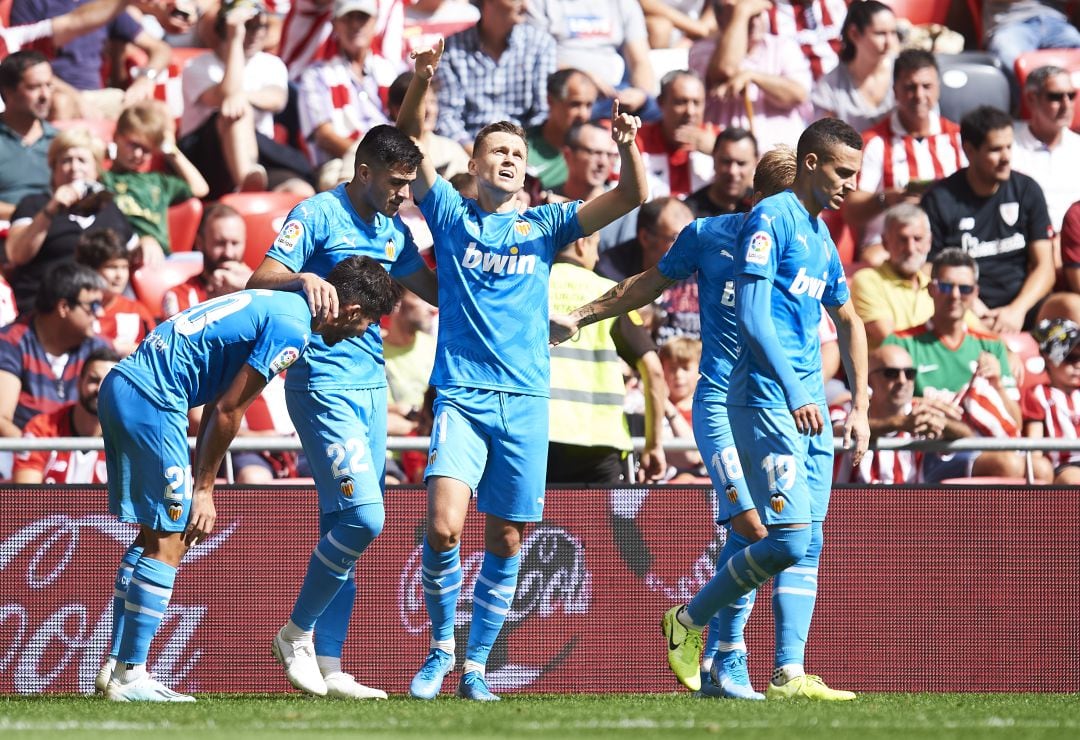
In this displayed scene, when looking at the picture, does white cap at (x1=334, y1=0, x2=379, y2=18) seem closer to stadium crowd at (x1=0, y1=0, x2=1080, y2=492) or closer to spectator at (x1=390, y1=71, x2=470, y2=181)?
stadium crowd at (x1=0, y1=0, x2=1080, y2=492)

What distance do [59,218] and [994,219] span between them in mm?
6733

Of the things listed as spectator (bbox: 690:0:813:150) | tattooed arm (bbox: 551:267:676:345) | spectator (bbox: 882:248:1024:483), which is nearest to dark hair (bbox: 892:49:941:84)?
spectator (bbox: 690:0:813:150)

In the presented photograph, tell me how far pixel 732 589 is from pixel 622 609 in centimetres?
159

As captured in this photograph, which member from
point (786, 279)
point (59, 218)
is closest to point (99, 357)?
point (59, 218)

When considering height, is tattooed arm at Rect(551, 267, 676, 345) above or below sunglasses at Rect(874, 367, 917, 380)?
above

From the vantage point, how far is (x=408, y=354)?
10406 millimetres

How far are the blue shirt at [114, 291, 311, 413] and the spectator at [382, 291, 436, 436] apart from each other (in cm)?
333

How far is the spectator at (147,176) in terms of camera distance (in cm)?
1176

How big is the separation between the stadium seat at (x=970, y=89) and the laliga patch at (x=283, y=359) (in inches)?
333

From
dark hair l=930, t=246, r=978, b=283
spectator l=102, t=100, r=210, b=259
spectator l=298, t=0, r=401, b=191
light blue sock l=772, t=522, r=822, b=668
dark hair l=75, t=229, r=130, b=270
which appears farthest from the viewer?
spectator l=298, t=0, r=401, b=191

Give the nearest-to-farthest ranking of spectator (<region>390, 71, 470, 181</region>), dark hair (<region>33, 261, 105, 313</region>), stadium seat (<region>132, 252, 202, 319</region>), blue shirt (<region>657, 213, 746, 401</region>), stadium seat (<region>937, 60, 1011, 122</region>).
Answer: blue shirt (<region>657, 213, 746, 401</region>)
dark hair (<region>33, 261, 105, 313</region>)
stadium seat (<region>132, 252, 202, 319</region>)
spectator (<region>390, 71, 470, 181</region>)
stadium seat (<region>937, 60, 1011, 122</region>)

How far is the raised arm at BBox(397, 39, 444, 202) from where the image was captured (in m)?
7.25

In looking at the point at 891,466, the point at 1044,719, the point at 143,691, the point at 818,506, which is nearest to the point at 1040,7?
the point at 891,466

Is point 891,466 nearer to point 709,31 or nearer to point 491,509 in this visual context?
point 491,509
